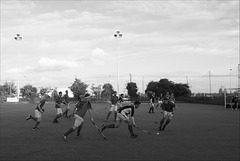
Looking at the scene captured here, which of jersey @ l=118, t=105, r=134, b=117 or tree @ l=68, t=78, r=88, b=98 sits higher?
tree @ l=68, t=78, r=88, b=98

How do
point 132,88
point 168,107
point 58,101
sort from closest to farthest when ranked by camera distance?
point 168,107 → point 58,101 → point 132,88

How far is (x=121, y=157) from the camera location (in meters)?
8.36

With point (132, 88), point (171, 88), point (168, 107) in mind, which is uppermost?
point (132, 88)

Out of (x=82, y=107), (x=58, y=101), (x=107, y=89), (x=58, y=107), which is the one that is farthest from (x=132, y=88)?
(x=82, y=107)

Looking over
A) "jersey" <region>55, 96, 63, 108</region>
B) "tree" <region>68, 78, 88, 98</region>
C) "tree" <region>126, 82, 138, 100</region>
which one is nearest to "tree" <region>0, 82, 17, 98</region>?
"tree" <region>68, 78, 88, 98</region>

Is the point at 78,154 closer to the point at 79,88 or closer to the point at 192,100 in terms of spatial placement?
the point at 192,100

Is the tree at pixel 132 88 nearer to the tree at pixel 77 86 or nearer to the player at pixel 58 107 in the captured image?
the tree at pixel 77 86

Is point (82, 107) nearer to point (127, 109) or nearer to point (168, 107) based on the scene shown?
point (127, 109)

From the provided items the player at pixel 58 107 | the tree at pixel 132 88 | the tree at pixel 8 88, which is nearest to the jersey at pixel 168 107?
the player at pixel 58 107

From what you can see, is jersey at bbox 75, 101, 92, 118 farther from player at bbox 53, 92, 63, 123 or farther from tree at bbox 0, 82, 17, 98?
tree at bbox 0, 82, 17, 98

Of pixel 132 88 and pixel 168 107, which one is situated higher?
pixel 132 88

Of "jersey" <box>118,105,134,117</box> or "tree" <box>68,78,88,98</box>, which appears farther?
"tree" <box>68,78,88,98</box>

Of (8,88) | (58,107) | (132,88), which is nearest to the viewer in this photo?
(58,107)

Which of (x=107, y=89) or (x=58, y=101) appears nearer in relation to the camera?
(x=58, y=101)
